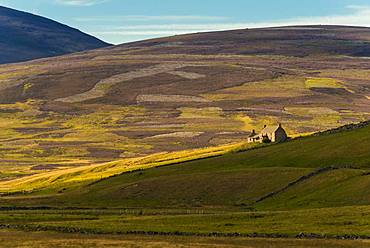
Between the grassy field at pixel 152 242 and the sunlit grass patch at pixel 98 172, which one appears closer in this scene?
the grassy field at pixel 152 242

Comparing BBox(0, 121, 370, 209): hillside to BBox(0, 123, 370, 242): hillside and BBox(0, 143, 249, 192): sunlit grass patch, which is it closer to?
BBox(0, 123, 370, 242): hillside

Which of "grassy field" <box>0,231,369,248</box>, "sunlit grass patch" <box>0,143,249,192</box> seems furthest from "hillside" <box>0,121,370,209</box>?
"grassy field" <box>0,231,369,248</box>

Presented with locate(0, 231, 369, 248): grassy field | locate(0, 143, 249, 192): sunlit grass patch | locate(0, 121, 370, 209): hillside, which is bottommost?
locate(0, 143, 249, 192): sunlit grass patch

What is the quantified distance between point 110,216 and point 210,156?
153 ft

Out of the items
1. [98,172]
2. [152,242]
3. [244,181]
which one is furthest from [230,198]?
[98,172]

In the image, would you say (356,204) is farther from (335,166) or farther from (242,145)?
(242,145)

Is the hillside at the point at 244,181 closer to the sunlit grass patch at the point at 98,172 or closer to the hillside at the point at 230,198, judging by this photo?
the hillside at the point at 230,198

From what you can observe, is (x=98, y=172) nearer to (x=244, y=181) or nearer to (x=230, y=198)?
(x=244, y=181)

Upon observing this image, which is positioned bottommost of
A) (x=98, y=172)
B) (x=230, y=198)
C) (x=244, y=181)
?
(x=98, y=172)

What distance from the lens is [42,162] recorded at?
573 ft

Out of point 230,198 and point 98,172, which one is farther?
point 98,172

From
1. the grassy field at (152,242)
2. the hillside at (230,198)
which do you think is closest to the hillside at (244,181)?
the hillside at (230,198)

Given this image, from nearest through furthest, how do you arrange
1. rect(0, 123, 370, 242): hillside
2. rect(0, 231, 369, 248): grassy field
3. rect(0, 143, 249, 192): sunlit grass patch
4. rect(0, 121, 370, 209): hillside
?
rect(0, 231, 369, 248): grassy field → rect(0, 123, 370, 242): hillside → rect(0, 121, 370, 209): hillside → rect(0, 143, 249, 192): sunlit grass patch

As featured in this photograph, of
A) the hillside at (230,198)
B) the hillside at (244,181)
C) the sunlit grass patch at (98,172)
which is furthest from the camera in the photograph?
the sunlit grass patch at (98,172)
